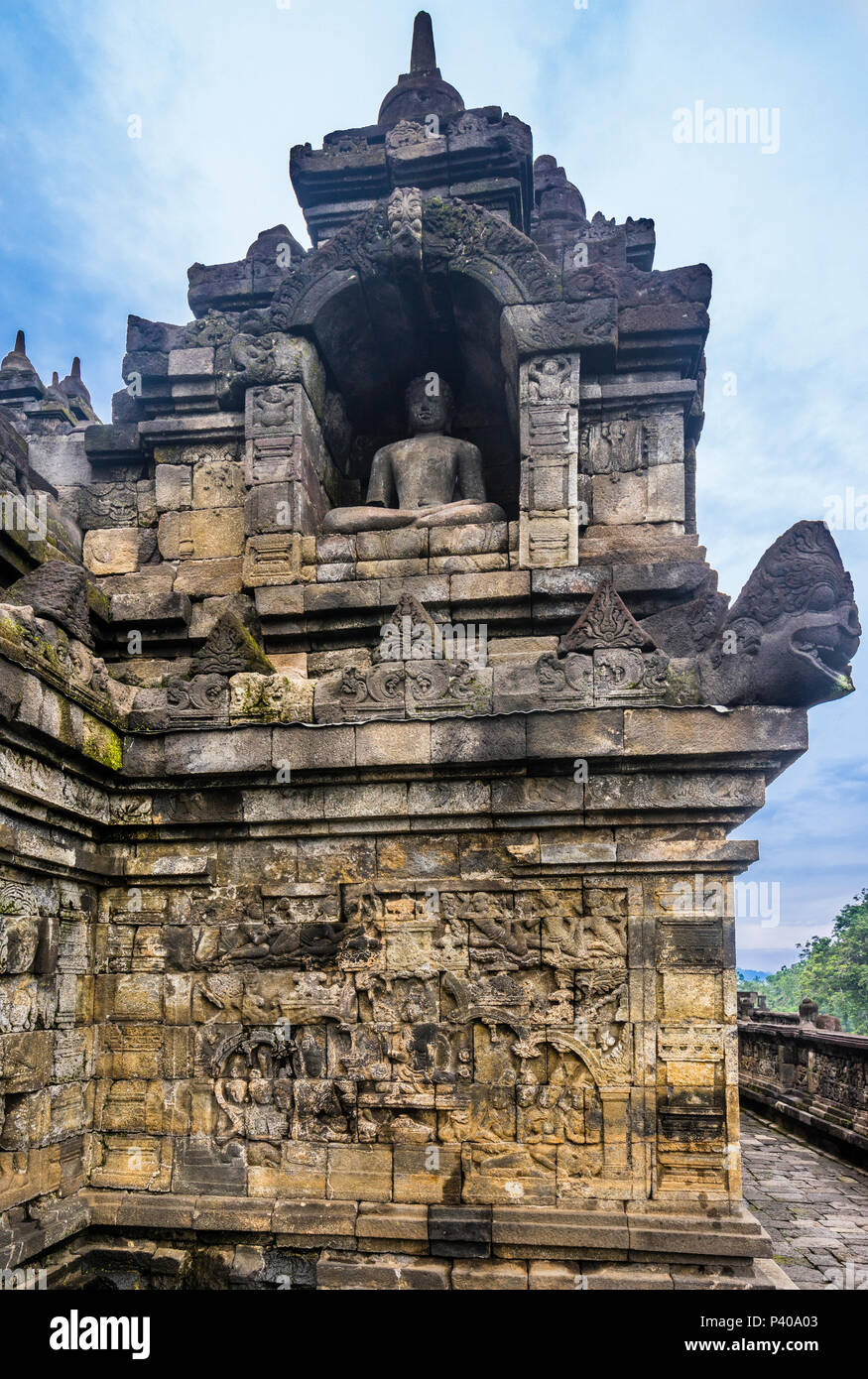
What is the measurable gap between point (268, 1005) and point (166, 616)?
134 inches

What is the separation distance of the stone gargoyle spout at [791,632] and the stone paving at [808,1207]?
15.9 feet

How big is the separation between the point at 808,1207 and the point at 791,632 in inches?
276

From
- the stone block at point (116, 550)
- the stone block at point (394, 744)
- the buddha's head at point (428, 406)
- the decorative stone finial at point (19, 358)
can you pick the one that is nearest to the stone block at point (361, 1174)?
the stone block at point (394, 744)

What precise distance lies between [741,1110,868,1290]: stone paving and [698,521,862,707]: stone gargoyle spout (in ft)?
15.9

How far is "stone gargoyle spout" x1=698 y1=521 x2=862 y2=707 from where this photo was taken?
5516 millimetres

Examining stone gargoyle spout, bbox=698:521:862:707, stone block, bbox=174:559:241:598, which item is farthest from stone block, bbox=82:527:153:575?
stone gargoyle spout, bbox=698:521:862:707

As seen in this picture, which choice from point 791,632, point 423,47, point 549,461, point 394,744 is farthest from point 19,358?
point 791,632

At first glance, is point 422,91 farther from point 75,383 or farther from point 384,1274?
point 384,1274

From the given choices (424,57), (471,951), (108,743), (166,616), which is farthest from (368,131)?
(471,951)

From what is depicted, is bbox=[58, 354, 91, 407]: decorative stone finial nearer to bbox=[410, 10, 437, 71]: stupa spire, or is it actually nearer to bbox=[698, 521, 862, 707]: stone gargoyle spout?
bbox=[410, 10, 437, 71]: stupa spire

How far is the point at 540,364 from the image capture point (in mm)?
7699
